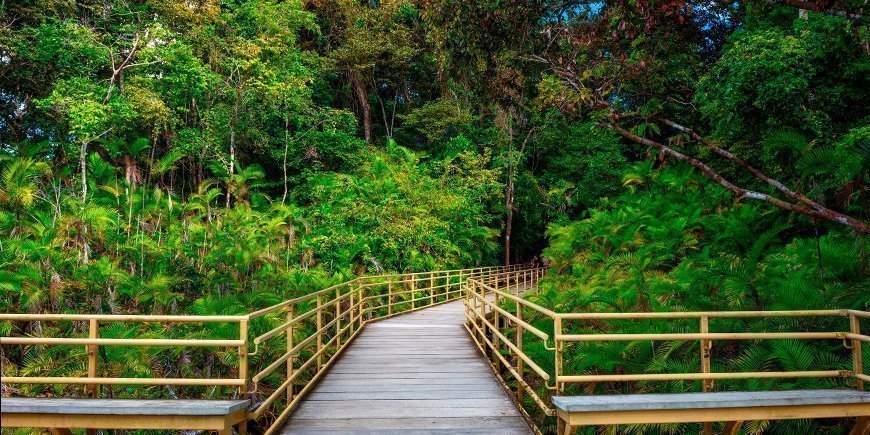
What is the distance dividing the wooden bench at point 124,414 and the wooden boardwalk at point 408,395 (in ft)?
2.49

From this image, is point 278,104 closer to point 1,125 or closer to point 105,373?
point 1,125

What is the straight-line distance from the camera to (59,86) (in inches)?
670

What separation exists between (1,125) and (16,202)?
8.35 m

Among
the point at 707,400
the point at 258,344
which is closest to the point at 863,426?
the point at 707,400

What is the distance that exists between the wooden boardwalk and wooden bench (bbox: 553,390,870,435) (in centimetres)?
62

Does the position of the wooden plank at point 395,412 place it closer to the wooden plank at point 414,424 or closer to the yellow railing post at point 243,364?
the wooden plank at point 414,424

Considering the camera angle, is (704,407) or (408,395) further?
(408,395)

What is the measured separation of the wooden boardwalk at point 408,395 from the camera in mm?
4934

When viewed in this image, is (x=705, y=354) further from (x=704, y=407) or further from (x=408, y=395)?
(x=408, y=395)

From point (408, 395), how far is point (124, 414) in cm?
279

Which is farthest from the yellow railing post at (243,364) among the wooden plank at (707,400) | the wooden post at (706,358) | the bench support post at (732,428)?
the bench support post at (732,428)

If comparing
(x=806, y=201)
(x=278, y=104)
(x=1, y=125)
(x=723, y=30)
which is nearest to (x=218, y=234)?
(x=278, y=104)

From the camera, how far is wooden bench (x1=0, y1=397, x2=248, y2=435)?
4219 millimetres

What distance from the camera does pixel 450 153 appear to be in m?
28.5
